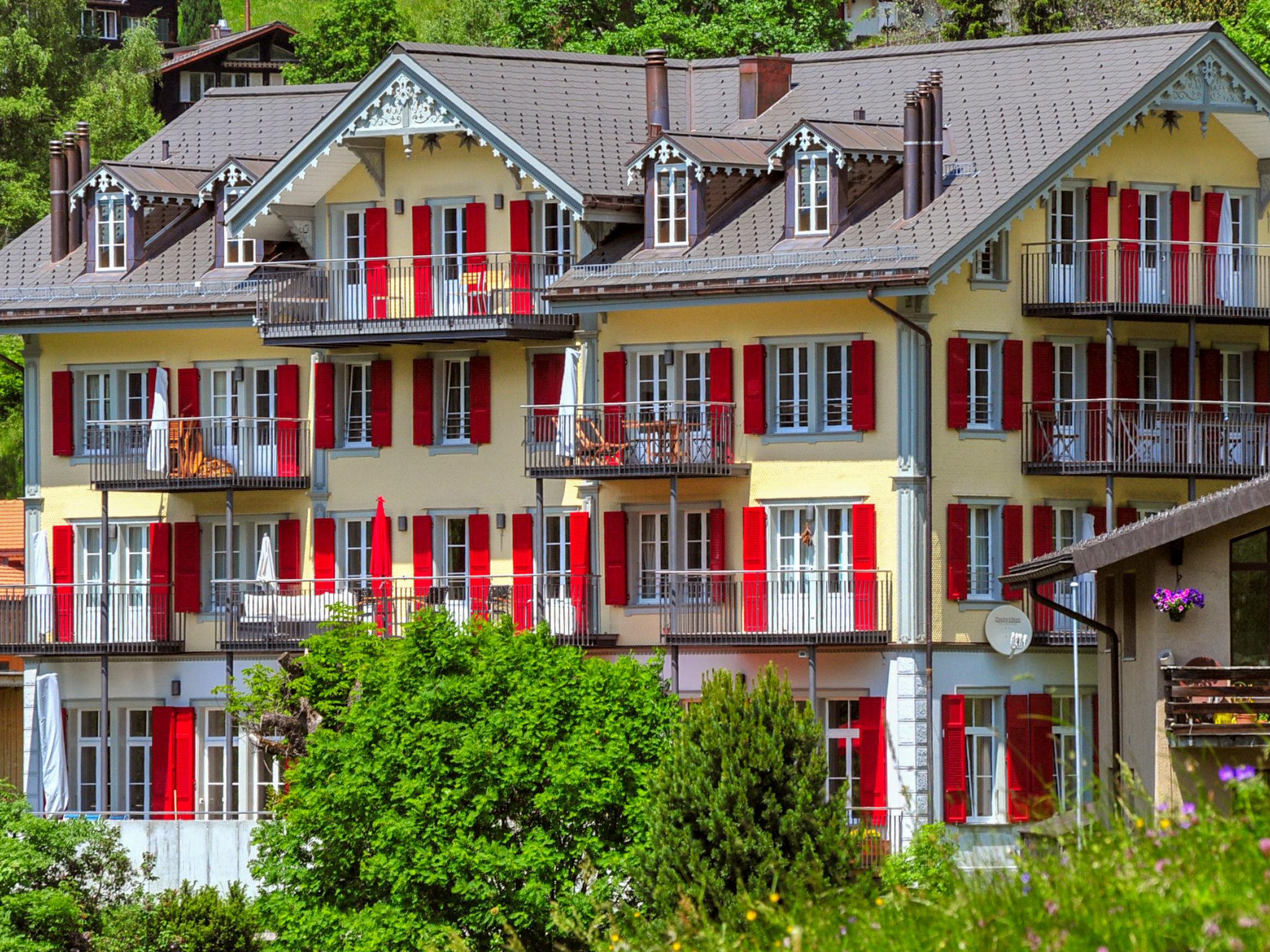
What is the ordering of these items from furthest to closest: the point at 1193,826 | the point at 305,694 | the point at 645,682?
the point at 305,694 < the point at 645,682 < the point at 1193,826

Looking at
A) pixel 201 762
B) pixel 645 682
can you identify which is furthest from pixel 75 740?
pixel 645 682

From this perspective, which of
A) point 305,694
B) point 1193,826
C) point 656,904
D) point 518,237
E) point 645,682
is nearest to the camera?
point 1193,826

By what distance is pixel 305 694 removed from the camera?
4175cm

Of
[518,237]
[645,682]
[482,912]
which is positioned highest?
[518,237]

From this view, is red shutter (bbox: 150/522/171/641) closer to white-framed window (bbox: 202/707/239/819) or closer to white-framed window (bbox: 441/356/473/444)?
white-framed window (bbox: 202/707/239/819)

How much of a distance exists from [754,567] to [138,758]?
11798 millimetres

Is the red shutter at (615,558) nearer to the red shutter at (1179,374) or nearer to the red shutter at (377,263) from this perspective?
the red shutter at (377,263)

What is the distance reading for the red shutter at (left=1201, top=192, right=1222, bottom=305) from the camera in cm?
4441

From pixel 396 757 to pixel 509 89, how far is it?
13978mm

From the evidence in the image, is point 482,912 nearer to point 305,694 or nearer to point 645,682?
point 645,682

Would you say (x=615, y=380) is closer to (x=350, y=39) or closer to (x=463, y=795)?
(x=463, y=795)

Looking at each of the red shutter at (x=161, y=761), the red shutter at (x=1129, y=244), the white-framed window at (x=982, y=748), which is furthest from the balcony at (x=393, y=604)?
the red shutter at (x=1129, y=244)

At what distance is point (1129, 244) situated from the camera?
44031 millimetres

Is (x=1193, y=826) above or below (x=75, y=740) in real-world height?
above
